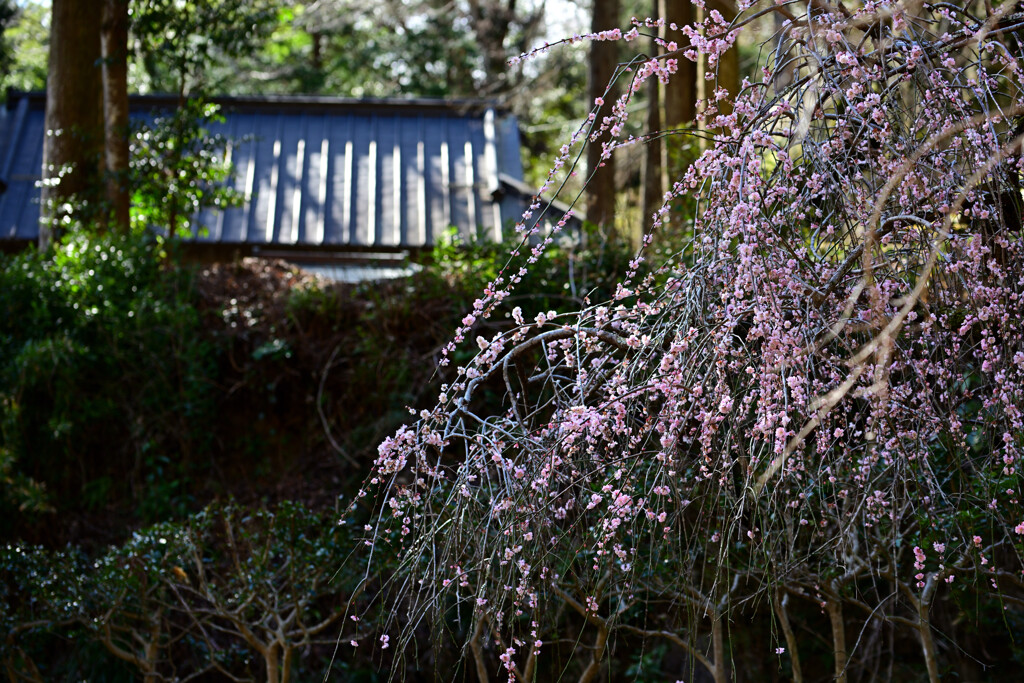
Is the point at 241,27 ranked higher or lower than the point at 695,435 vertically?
higher

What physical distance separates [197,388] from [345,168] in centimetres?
446

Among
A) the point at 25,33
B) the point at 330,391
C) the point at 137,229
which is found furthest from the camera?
the point at 25,33

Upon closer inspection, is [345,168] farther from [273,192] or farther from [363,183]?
[273,192]

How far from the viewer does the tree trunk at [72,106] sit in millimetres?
6824

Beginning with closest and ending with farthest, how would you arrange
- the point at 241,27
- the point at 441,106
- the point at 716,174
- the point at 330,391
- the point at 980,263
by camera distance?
the point at 980,263 < the point at 716,174 < the point at 330,391 < the point at 241,27 < the point at 441,106

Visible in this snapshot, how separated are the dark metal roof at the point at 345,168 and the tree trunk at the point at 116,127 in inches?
71.0

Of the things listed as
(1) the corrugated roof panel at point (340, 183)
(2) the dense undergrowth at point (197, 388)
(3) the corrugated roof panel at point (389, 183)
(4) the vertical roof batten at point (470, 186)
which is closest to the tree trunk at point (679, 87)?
(2) the dense undergrowth at point (197, 388)

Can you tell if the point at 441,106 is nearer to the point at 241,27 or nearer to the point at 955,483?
the point at 241,27

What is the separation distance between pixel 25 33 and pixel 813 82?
502 inches

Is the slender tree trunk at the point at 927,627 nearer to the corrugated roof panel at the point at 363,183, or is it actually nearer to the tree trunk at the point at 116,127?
the tree trunk at the point at 116,127

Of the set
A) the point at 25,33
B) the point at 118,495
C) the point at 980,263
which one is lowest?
the point at 118,495

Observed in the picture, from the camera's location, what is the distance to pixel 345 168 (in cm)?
1002

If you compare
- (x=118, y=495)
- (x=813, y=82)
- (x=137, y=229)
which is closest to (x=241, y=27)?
(x=137, y=229)

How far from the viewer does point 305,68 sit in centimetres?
1370
